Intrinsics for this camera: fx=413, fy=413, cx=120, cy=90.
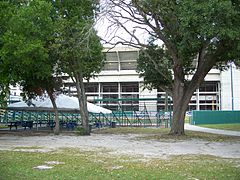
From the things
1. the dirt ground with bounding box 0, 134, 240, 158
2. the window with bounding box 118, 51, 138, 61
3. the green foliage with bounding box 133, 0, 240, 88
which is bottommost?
the dirt ground with bounding box 0, 134, 240, 158

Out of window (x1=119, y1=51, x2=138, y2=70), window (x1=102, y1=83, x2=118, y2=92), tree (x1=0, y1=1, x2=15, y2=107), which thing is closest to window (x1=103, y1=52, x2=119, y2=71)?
window (x1=119, y1=51, x2=138, y2=70)

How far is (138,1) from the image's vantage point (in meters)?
22.9

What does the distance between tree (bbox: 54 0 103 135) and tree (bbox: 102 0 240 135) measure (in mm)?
1887

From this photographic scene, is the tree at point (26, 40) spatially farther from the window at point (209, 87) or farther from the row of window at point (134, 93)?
the window at point (209, 87)

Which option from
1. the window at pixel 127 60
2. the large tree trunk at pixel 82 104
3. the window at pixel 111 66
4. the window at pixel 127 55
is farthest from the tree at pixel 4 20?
the window at pixel 111 66

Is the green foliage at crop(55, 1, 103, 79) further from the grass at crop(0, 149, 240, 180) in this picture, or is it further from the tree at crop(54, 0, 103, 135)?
the grass at crop(0, 149, 240, 180)

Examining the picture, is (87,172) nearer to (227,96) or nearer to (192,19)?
(192,19)

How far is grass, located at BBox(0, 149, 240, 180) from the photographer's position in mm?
9883

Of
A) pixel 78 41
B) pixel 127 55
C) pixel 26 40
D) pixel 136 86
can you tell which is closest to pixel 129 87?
pixel 136 86

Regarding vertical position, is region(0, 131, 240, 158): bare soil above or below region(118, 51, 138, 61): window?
below

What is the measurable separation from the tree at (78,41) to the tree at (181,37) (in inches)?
74.3

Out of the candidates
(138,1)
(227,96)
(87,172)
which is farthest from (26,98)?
(227,96)

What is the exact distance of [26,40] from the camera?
2183cm

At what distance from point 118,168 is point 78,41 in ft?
44.7
